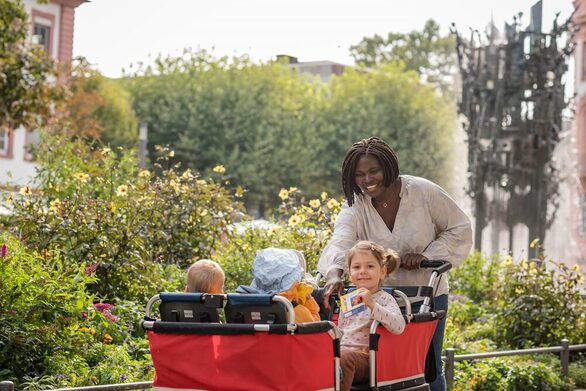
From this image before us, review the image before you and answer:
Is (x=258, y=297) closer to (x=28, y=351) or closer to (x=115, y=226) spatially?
(x=28, y=351)

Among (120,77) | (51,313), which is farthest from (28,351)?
(120,77)

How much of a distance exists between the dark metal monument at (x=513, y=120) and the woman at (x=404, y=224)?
1986cm

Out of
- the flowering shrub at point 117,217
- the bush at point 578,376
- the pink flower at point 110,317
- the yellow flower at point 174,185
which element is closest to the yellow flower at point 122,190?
the flowering shrub at point 117,217

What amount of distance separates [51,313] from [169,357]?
3.18m

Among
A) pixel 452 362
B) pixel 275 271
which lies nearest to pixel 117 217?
pixel 452 362

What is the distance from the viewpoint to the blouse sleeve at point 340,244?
614cm

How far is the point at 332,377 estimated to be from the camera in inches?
210

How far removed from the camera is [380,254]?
5.88m

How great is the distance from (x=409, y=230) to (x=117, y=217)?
5166 mm

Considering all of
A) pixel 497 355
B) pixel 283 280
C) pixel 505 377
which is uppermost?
pixel 283 280

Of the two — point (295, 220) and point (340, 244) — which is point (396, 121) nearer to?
point (295, 220)

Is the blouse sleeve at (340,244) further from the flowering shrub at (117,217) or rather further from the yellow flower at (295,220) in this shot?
the yellow flower at (295,220)

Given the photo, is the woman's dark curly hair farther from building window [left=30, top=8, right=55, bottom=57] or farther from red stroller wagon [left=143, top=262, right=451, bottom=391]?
building window [left=30, top=8, right=55, bottom=57]

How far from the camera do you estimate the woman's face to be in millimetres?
6090
